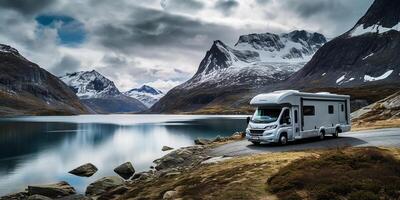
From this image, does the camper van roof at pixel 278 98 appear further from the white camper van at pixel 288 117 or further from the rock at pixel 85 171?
the rock at pixel 85 171

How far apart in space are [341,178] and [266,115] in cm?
2006

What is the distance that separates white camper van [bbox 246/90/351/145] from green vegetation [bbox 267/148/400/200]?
578 inches

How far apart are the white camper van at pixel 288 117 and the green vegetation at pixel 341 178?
14.7 metres

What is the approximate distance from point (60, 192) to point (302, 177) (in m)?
20.9

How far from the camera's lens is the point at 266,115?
37000 mm

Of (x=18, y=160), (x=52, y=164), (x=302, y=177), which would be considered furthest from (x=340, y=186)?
(x=18, y=160)

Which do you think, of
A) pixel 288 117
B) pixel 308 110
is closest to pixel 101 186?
pixel 288 117

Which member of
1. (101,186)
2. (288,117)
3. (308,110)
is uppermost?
(308,110)

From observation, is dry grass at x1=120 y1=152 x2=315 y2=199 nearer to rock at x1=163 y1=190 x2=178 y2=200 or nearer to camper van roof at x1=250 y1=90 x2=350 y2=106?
rock at x1=163 y1=190 x2=178 y2=200

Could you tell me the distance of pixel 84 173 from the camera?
43969mm

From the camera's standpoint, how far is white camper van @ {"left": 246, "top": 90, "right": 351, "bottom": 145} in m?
36.0

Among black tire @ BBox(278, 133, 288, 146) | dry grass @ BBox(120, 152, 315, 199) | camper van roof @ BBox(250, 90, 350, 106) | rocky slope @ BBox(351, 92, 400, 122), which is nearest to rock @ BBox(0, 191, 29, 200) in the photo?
dry grass @ BBox(120, 152, 315, 199)

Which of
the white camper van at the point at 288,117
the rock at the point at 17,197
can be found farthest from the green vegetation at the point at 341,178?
the rock at the point at 17,197

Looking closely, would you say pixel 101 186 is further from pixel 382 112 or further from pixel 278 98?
pixel 382 112
